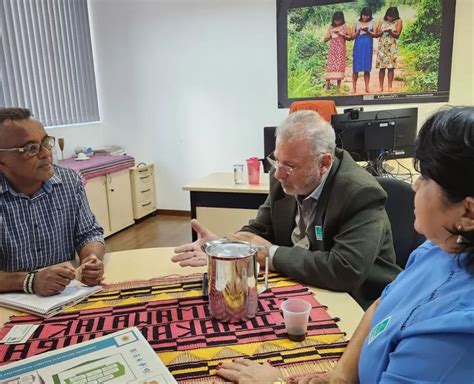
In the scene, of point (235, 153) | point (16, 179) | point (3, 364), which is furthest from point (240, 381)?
point (235, 153)

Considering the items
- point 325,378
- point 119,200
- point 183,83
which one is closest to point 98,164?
point 119,200

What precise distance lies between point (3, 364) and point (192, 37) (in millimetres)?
4288

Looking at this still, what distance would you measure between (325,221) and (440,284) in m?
0.74

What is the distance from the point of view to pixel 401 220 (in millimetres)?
1612

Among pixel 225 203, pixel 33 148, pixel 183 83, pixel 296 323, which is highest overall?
pixel 183 83

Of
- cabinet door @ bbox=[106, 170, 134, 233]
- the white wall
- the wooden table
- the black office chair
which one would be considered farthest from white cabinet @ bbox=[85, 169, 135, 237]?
the black office chair

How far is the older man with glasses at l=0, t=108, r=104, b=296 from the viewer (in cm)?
155

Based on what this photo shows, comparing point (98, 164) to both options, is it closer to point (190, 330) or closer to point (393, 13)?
point (393, 13)

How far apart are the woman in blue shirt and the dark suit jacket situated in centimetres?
50

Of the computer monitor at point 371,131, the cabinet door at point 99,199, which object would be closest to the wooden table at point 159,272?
the computer monitor at point 371,131

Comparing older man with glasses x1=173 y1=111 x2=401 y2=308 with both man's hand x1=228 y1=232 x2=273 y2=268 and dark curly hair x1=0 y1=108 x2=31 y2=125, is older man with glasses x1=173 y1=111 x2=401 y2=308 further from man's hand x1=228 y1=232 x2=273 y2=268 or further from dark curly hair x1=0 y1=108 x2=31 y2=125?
dark curly hair x1=0 y1=108 x2=31 y2=125

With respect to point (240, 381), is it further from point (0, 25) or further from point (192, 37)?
point (192, 37)

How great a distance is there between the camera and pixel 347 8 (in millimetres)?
4121

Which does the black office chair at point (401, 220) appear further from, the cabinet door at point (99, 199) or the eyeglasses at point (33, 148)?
the cabinet door at point (99, 199)
